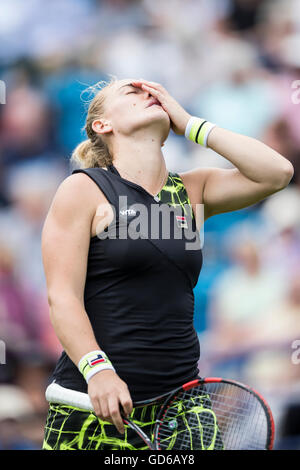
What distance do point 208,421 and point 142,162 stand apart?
92 cm

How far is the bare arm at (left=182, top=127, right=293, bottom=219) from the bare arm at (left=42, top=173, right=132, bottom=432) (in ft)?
1.65

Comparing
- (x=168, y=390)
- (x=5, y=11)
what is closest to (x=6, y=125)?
(x=5, y=11)

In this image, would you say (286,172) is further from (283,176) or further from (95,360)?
(95,360)

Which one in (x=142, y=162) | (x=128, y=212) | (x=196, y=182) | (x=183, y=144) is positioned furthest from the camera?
(x=183, y=144)

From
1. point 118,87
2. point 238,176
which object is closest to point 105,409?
point 238,176

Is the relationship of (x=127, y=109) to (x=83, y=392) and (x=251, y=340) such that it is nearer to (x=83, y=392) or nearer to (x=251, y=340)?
(x=83, y=392)

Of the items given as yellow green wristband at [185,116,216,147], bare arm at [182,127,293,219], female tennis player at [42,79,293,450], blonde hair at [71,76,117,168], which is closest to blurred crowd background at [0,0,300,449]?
blonde hair at [71,76,117,168]

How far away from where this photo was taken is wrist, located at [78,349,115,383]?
1723mm

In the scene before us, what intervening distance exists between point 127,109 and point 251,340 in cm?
223

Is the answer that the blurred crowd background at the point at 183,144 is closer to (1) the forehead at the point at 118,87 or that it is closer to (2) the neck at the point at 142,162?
(1) the forehead at the point at 118,87

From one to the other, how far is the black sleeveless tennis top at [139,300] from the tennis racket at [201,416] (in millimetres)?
57

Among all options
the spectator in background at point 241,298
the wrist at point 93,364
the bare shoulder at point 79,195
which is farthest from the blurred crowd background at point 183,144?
the wrist at point 93,364

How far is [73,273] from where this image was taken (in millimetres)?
1844

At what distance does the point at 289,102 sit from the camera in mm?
4227
